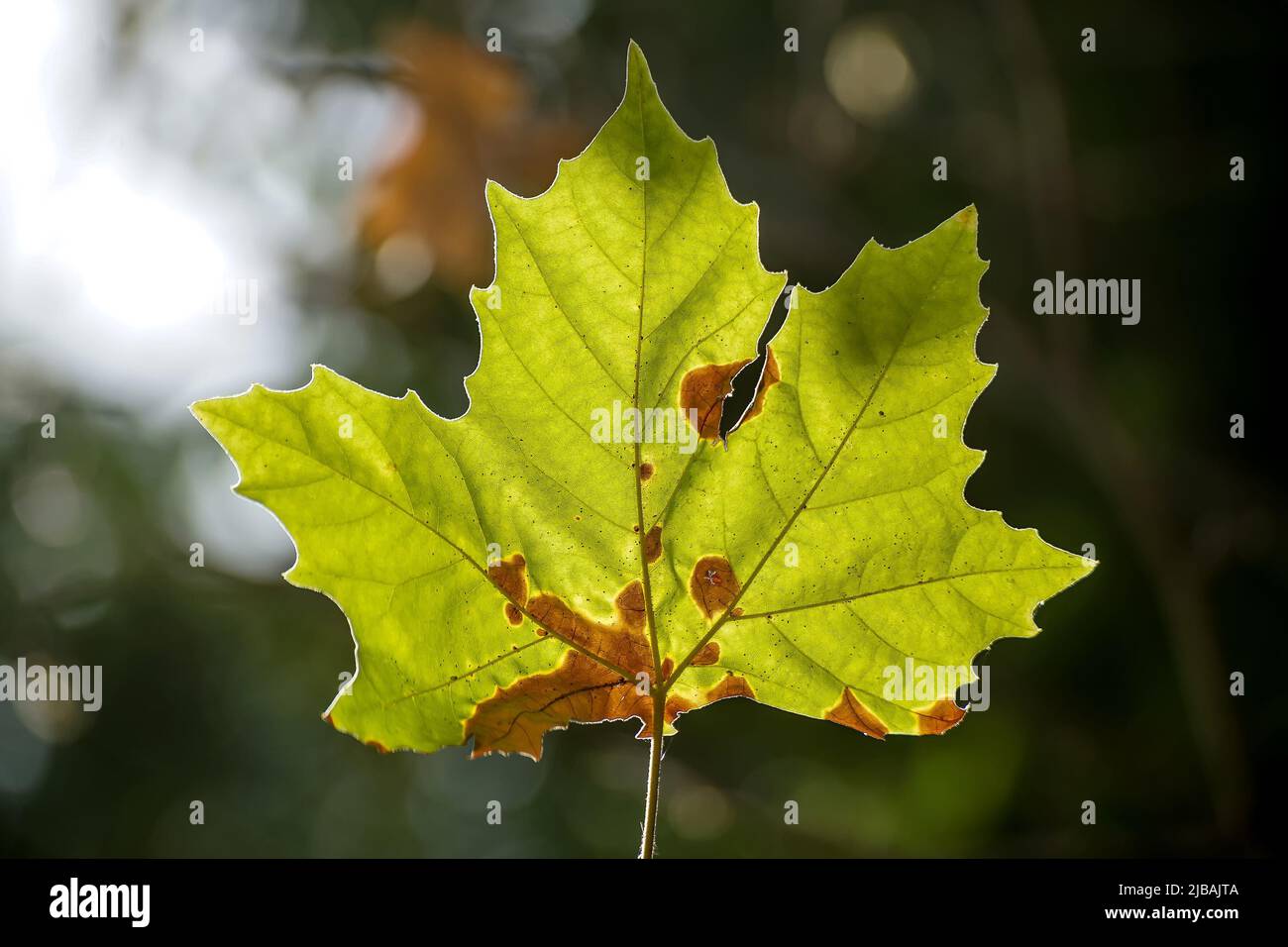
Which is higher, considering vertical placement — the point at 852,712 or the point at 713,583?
the point at 713,583

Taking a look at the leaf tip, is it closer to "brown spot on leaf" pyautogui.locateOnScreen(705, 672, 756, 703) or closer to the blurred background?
"brown spot on leaf" pyautogui.locateOnScreen(705, 672, 756, 703)

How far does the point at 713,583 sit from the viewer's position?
787 millimetres

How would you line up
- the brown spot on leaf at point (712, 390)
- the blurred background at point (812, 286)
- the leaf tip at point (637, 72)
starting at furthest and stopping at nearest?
the blurred background at point (812, 286) < the brown spot on leaf at point (712, 390) < the leaf tip at point (637, 72)

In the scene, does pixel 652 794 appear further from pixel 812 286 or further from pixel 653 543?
pixel 812 286

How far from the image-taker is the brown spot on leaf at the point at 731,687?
0.80 meters

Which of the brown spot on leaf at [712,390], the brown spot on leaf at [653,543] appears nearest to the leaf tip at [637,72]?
the brown spot on leaf at [712,390]

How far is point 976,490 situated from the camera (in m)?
3.39

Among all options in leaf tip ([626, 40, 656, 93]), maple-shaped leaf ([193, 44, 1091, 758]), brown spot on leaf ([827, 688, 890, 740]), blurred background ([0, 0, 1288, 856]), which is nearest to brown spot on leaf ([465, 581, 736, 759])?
maple-shaped leaf ([193, 44, 1091, 758])

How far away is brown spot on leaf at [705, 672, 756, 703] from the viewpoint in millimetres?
797

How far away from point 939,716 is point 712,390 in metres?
0.31

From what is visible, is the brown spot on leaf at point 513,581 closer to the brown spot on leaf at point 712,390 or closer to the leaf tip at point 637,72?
the brown spot on leaf at point 712,390

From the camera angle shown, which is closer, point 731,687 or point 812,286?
point 731,687

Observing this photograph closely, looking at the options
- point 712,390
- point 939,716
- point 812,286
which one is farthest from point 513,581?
point 812,286

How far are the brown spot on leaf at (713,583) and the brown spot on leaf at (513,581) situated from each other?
13cm
